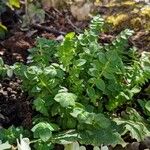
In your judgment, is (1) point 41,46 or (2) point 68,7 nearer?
(1) point 41,46

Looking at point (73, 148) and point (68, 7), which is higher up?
point (68, 7)

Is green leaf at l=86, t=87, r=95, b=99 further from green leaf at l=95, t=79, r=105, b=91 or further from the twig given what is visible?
the twig

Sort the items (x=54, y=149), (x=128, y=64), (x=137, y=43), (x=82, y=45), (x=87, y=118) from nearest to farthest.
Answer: (x=87, y=118)
(x=54, y=149)
(x=82, y=45)
(x=128, y=64)
(x=137, y=43)

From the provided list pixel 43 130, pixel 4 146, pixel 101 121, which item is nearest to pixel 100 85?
pixel 101 121

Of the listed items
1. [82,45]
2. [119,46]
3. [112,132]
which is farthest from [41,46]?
[112,132]

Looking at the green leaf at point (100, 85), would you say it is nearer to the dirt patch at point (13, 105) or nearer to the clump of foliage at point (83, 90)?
the clump of foliage at point (83, 90)

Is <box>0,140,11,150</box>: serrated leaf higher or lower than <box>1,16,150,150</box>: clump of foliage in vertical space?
lower

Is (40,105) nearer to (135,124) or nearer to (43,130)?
(43,130)

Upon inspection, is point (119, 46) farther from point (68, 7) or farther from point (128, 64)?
point (68, 7)

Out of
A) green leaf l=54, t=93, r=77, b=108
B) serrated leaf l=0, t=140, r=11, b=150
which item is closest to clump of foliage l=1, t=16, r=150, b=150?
green leaf l=54, t=93, r=77, b=108
